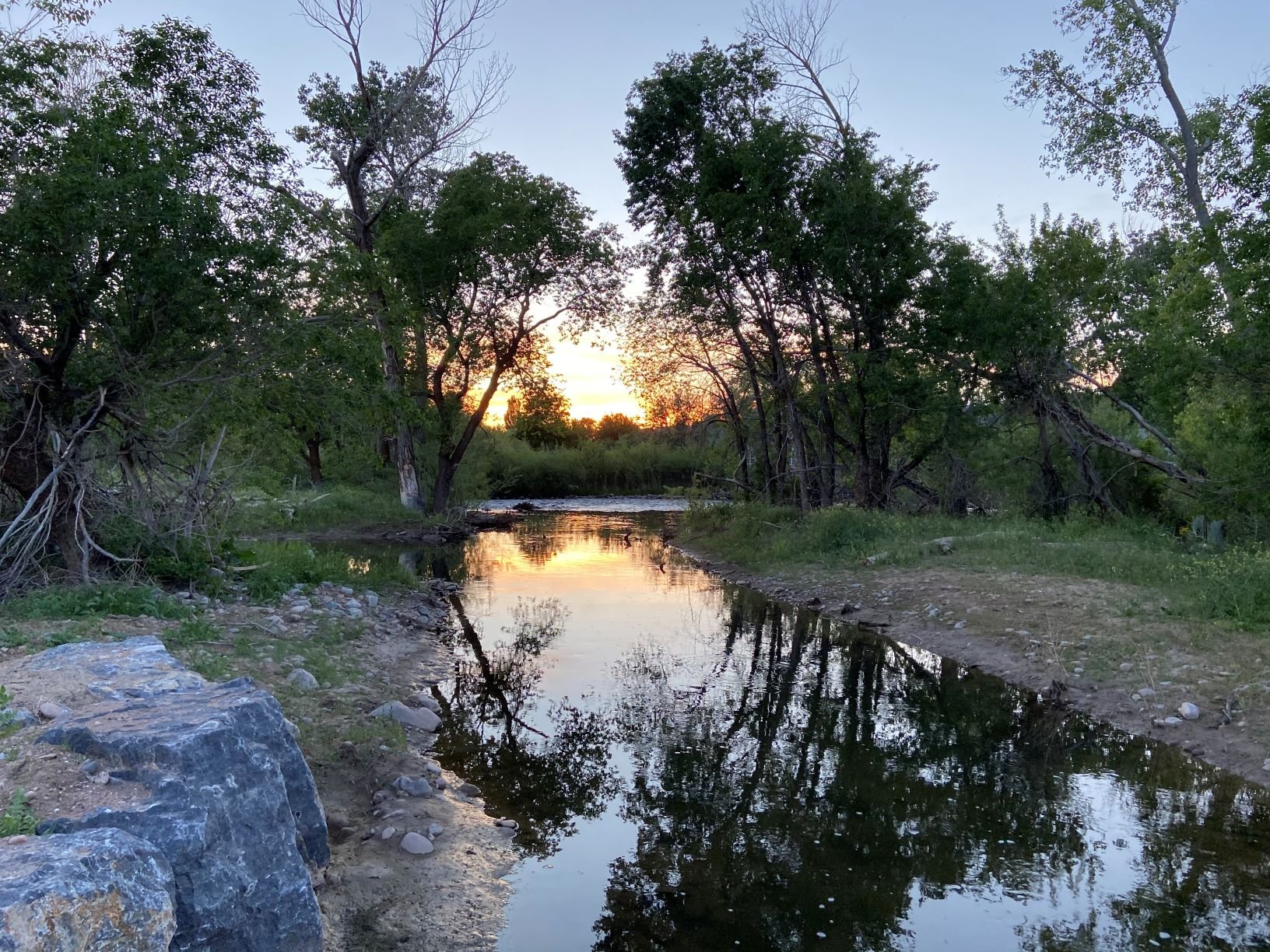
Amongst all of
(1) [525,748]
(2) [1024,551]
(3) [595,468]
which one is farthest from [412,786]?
(3) [595,468]

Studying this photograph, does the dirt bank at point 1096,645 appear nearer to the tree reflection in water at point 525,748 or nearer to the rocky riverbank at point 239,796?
the tree reflection in water at point 525,748

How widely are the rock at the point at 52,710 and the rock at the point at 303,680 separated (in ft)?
12.4

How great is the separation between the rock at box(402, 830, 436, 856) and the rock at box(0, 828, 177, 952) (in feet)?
8.47

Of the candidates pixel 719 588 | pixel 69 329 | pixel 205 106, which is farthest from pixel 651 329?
pixel 69 329

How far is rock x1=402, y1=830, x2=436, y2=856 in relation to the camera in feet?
18.4

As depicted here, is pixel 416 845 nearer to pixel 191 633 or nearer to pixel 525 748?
pixel 525 748

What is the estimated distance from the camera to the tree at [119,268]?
891cm

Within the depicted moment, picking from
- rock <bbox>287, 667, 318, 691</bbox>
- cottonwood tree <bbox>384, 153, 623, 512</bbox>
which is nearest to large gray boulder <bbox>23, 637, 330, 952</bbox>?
rock <bbox>287, 667, 318, 691</bbox>

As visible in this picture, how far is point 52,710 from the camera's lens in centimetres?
433

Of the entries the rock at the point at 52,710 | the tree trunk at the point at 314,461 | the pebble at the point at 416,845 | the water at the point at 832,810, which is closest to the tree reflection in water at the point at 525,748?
the water at the point at 832,810

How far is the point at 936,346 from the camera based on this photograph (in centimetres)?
2053

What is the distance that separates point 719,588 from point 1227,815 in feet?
39.5

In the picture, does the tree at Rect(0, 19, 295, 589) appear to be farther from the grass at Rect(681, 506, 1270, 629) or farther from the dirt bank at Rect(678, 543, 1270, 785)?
the grass at Rect(681, 506, 1270, 629)

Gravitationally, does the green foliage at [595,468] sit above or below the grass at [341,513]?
above
